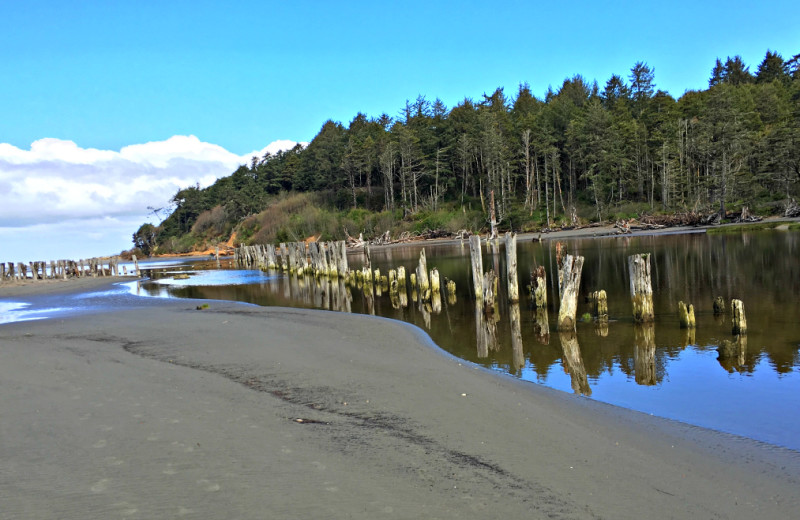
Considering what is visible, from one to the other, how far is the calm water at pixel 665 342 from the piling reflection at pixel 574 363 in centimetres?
2

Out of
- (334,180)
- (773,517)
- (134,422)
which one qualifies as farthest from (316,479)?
(334,180)

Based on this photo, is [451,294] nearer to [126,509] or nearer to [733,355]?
[733,355]

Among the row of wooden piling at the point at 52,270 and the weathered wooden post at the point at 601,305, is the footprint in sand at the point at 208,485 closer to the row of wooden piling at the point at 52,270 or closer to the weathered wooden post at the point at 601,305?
the weathered wooden post at the point at 601,305

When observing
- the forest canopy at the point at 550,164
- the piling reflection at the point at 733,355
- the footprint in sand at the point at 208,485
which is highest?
the forest canopy at the point at 550,164

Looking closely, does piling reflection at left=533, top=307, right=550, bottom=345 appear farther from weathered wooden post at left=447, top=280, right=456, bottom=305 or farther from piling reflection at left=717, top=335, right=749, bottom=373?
weathered wooden post at left=447, top=280, right=456, bottom=305

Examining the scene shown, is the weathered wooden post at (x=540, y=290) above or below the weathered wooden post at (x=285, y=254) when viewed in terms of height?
below

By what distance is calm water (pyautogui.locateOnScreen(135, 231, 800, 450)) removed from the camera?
24.8ft

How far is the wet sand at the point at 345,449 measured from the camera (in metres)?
4.22

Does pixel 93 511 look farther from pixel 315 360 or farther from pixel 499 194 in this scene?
pixel 499 194

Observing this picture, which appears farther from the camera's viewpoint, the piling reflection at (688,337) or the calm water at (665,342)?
the piling reflection at (688,337)

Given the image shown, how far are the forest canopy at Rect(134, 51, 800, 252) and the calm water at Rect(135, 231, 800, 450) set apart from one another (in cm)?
3410

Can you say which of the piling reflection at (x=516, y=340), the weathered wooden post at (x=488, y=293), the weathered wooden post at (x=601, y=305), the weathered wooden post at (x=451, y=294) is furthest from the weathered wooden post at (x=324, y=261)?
the weathered wooden post at (x=601, y=305)

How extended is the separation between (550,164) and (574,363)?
6297 cm

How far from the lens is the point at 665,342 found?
452 inches
